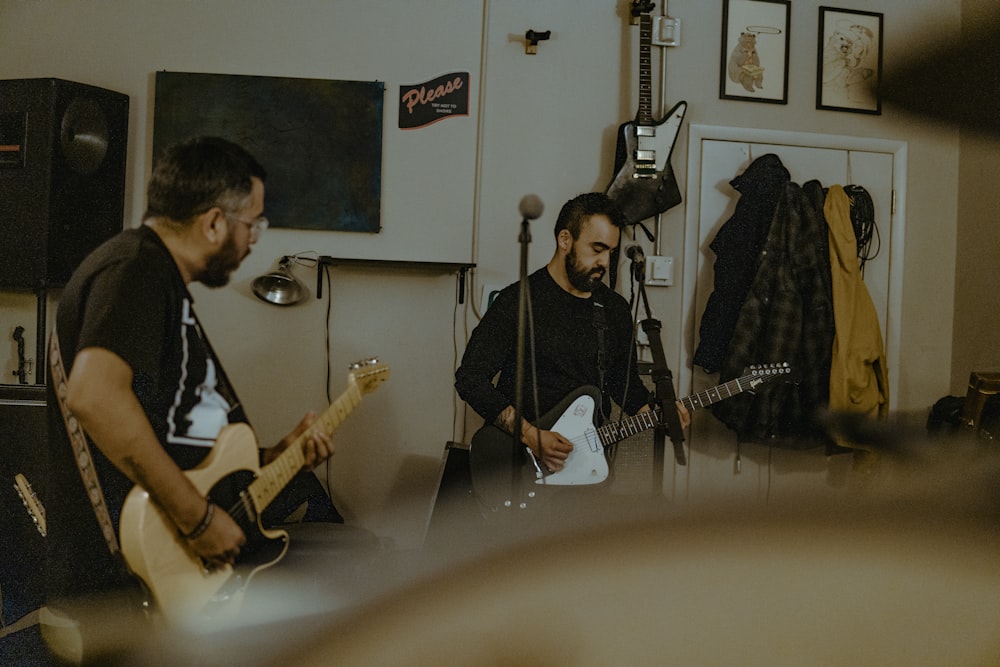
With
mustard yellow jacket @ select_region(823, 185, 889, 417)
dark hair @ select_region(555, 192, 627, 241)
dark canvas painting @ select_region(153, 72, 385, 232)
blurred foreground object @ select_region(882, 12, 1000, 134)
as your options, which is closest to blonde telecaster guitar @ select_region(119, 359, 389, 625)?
blurred foreground object @ select_region(882, 12, 1000, 134)

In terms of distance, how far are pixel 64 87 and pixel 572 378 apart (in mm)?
1478

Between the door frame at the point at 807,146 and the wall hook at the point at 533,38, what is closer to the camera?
the wall hook at the point at 533,38

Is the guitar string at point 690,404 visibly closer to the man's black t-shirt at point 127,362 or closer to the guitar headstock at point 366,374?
the guitar headstock at point 366,374

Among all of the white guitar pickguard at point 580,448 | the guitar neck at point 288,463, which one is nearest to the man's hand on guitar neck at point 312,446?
the guitar neck at point 288,463

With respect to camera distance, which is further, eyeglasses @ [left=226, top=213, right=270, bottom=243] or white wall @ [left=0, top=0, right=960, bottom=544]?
white wall @ [left=0, top=0, right=960, bottom=544]

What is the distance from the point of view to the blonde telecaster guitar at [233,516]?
0.95 m

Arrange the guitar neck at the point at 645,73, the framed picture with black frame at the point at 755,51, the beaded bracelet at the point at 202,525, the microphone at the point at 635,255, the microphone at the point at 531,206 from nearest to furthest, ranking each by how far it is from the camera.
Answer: the microphone at the point at 531,206 < the beaded bracelet at the point at 202,525 < the microphone at the point at 635,255 < the guitar neck at the point at 645,73 < the framed picture with black frame at the point at 755,51

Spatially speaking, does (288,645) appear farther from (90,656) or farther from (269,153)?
(269,153)

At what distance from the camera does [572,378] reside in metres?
1.78

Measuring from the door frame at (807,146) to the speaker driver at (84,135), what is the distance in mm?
1730

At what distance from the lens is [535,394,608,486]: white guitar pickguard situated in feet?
5.68

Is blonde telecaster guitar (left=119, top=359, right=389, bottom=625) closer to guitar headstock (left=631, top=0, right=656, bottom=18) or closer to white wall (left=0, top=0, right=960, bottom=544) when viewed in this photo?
white wall (left=0, top=0, right=960, bottom=544)

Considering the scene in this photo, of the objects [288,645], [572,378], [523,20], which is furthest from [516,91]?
[288,645]

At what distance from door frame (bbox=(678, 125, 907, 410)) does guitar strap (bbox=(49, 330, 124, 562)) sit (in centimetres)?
176
